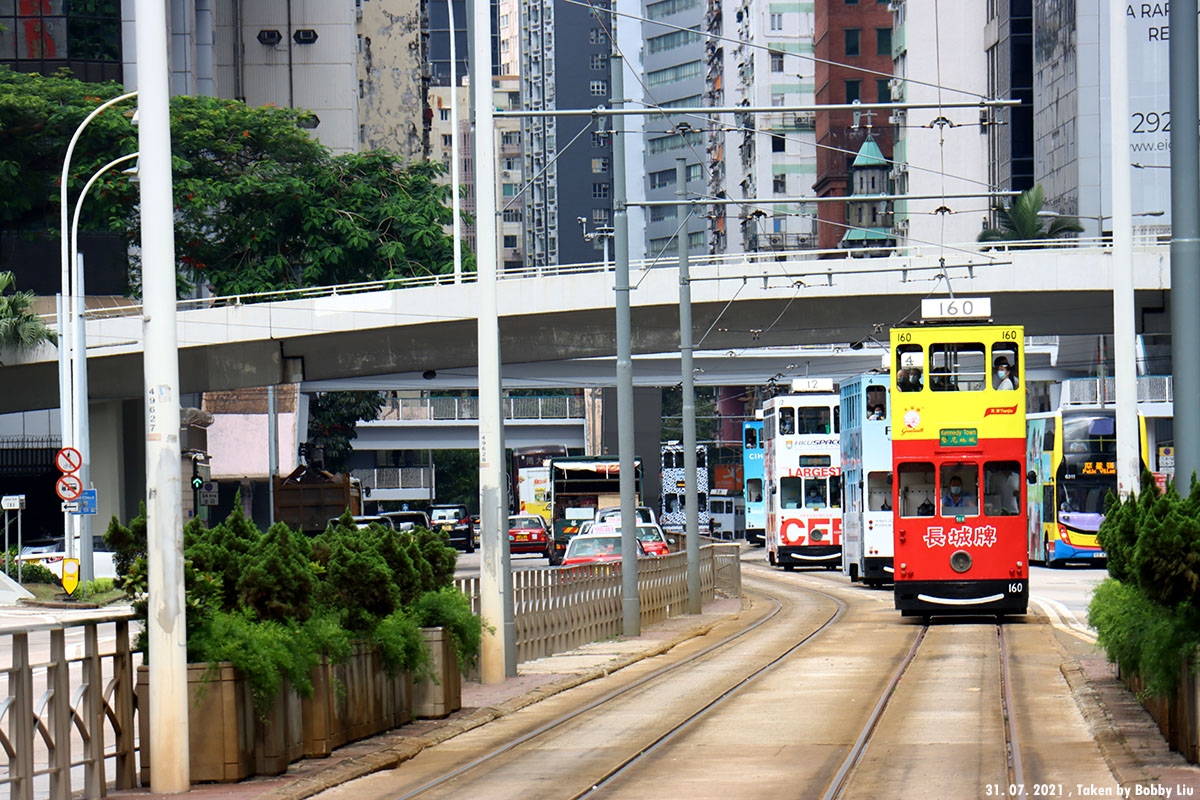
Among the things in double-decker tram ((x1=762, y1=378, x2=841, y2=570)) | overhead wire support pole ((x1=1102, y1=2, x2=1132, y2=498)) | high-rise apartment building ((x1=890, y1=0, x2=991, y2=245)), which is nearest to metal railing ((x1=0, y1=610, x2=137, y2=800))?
overhead wire support pole ((x1=1102, y1=2, x2=1132, y2=498))

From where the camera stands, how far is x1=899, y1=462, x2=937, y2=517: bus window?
86.1ft

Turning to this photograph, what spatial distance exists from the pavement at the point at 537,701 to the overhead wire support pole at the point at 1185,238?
89.1 inches

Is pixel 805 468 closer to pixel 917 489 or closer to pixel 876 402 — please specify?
pixel 876 402

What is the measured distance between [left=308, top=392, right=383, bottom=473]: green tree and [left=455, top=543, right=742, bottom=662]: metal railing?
46.6 meters

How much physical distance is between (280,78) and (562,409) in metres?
23.0

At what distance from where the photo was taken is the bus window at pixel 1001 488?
26.1 metres

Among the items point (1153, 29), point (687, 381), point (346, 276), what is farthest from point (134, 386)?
point (1153, 29)

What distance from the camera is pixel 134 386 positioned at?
170ft

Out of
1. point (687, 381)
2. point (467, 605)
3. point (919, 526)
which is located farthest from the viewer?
point (687, 381)

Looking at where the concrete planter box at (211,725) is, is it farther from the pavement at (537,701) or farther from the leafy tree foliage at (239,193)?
the leafy tree foliage at (239,193)

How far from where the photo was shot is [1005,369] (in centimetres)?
2594

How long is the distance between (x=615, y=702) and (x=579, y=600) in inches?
298

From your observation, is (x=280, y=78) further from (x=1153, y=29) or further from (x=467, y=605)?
(x=467, y=605)

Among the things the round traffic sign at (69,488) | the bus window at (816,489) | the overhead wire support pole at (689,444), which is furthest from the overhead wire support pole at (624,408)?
the bus window at (816,489)
